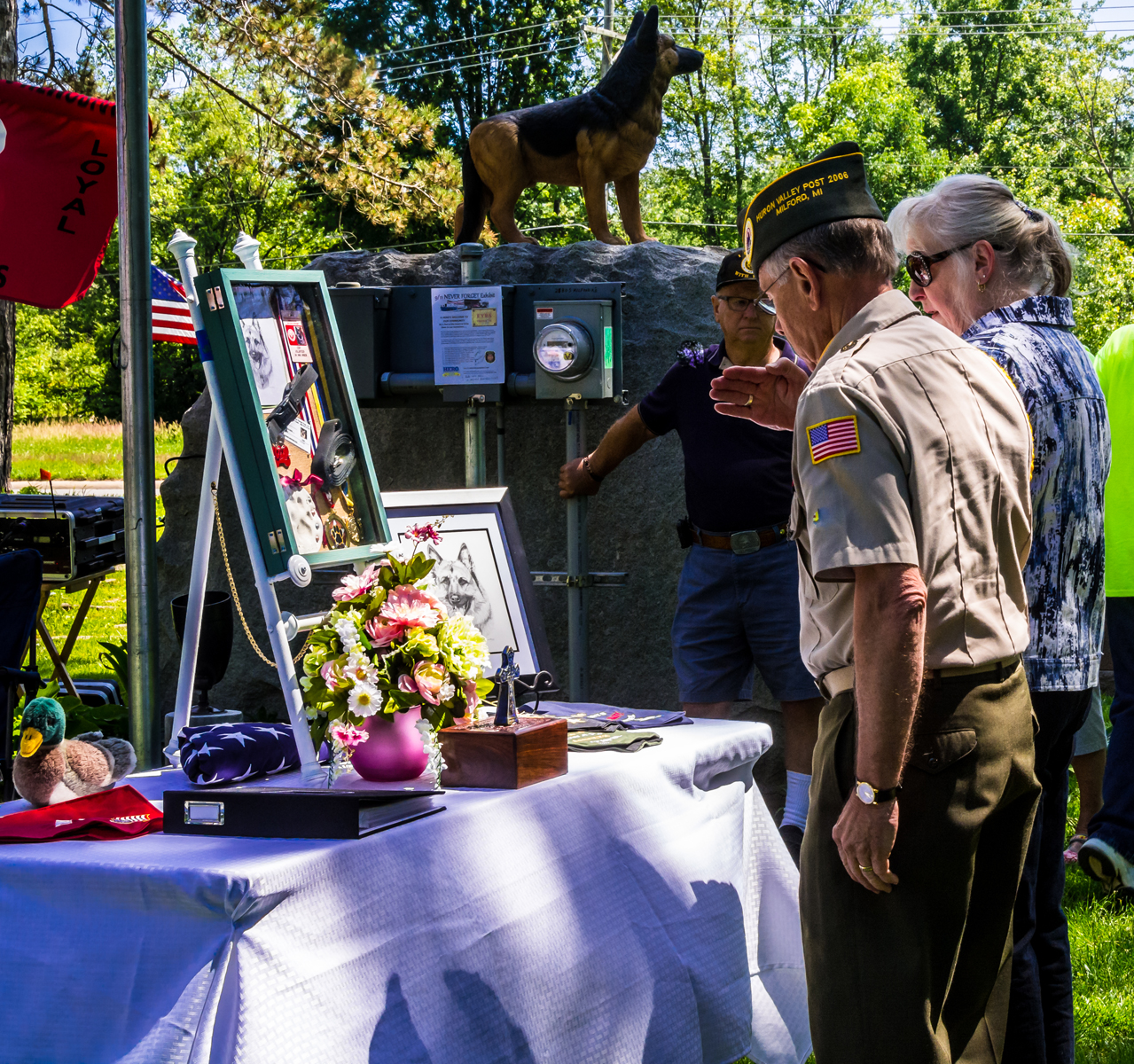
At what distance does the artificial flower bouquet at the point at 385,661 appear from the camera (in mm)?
1882

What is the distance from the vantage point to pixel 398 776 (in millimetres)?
1979

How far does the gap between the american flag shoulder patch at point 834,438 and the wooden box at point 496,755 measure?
28.9 inches

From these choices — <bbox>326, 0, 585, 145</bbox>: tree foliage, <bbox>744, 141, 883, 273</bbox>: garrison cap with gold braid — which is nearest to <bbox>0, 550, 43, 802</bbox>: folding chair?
<bbox>744, 141, 883, 273</bbox>: garrison cap with gold braid

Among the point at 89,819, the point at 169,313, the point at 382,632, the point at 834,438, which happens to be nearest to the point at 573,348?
the point at 382,632

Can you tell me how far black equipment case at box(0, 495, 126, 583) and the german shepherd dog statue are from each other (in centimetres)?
201

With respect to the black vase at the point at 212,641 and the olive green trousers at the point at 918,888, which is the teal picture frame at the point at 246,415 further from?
the olive green trousers at the point at 918,888

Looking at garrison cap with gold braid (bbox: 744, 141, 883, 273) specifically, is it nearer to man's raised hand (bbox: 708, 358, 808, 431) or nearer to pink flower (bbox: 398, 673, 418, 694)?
man's raised hand (bbox: 708, 358, 808, 431)

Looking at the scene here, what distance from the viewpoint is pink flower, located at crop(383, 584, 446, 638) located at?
74.7 inches

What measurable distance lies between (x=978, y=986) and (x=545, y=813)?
0.72 meters

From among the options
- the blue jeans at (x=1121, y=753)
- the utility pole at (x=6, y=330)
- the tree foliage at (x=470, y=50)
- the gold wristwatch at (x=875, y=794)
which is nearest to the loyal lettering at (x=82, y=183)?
the utility pole at (x=6, y=330)

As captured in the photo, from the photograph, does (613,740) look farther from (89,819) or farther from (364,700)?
(89,819)

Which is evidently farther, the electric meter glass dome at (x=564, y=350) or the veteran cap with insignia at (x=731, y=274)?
the electric meter glass dome at (x=564, y=350)

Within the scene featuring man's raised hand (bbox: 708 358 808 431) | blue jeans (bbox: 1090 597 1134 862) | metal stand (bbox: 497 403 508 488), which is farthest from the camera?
metal stand (bbox: 497 403 508 488)

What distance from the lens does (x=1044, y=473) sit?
2.08 metres
